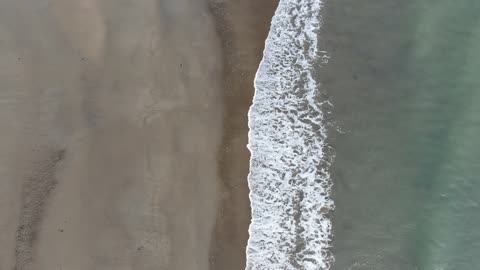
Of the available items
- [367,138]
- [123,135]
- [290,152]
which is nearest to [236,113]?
[290,152]

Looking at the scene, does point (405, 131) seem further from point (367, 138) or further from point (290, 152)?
point (290, 152)

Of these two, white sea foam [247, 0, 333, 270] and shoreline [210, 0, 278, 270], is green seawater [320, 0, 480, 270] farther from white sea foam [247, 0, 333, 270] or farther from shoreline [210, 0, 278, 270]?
shoreline [210, 0, 278, 270]

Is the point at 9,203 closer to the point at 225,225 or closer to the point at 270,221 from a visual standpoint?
the point at 225,225

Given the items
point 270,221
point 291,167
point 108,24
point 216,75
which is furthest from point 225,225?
point 108,24

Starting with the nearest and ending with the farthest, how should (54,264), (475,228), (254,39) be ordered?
1. (54,264)
2. (475,228)
3. (254,39)

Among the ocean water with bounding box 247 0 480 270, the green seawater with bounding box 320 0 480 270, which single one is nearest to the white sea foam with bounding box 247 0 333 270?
the ocean water with bounding box 247 0 480 270
